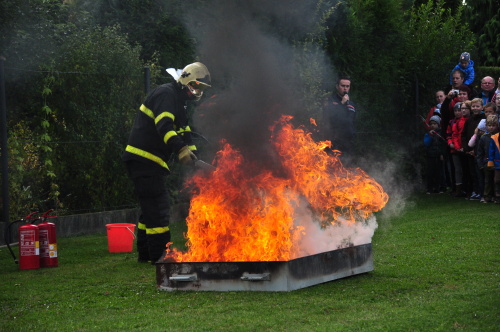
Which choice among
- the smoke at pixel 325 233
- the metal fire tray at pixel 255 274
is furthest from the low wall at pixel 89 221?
the smoke at pixel 325 233

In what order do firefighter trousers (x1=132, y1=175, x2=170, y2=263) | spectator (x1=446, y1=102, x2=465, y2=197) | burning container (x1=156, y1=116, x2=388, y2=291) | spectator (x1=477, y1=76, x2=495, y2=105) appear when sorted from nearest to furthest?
burning container (x1=156, y1=116, x2=388, y2=291), firefighter trousers (x1=132, y1=175, x2=170, y2=263), spectator (x1=446, y1=102, x2=465, y2=197), spectator (x1=477, y1=76, x2=495, y2=105)

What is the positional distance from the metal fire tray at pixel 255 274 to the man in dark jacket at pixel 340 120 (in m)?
4.17

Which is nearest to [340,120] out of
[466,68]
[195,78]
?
[195,78]

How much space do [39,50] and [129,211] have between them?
3184mm

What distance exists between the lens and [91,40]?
42.3ft

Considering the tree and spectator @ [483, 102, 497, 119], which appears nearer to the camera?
spectator @ [483, 102, 497, 119]

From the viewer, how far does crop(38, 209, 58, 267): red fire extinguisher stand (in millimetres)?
8930

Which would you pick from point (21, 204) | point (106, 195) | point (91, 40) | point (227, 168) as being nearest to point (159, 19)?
point (91, 40)

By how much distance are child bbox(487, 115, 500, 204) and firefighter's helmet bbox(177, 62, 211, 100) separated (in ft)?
24.5

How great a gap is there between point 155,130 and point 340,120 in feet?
11.8

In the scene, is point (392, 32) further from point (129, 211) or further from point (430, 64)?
point (129, 211)

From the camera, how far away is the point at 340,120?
11141mm

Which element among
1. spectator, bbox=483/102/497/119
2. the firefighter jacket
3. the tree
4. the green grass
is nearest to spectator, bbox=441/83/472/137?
spectator, bbox=483/102/497/119

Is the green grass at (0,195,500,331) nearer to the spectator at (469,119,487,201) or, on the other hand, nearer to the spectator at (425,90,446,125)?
the spectator at (469,119,487,201)
